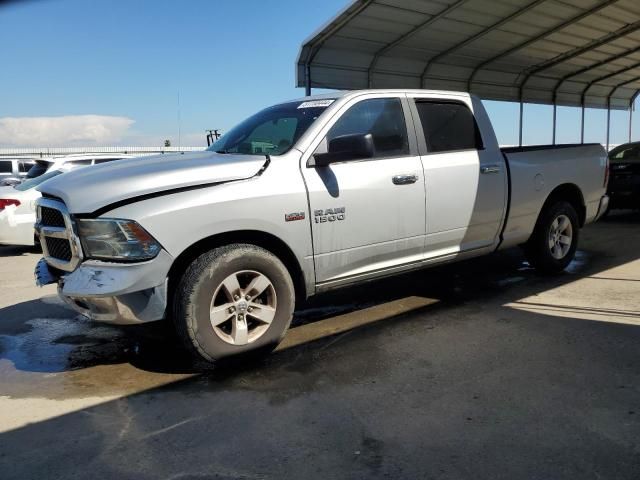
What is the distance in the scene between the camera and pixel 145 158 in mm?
4309

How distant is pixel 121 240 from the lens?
11.0ft

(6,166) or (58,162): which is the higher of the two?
(6,166)

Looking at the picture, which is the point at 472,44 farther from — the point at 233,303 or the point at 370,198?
the point at 233,303

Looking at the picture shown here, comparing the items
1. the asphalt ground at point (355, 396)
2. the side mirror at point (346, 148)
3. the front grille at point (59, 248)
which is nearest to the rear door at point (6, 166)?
the asphalt ground at point (355, 396)

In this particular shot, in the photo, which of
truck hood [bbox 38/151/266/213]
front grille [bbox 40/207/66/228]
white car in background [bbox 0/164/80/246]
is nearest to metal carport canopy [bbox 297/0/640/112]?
white car in background [bbox 0/164/80/246]

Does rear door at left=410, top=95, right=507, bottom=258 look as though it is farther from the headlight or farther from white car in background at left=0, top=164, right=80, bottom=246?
white car in background at left=0, top=164, right=80, bottom=246

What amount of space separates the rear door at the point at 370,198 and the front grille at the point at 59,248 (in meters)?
1.71

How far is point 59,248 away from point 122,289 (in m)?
0.82

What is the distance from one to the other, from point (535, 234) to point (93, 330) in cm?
468

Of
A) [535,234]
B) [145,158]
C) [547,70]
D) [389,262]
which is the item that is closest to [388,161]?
[389,262]

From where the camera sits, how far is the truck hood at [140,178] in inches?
134

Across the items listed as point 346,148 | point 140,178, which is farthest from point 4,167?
point 346,148

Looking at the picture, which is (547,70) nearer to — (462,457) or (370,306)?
(370,306)

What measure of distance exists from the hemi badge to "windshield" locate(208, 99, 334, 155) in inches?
20.4
